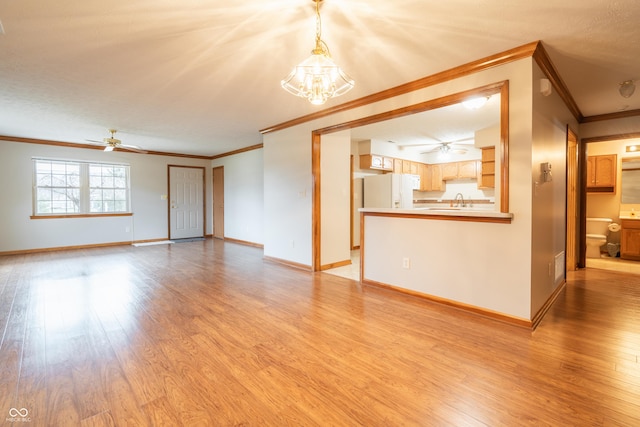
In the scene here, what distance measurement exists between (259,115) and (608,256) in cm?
732

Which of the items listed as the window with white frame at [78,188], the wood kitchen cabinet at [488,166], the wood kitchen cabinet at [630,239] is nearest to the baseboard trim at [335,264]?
the wood kitchen cabinet at [488,166]

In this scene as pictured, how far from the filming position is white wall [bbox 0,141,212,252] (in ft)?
20.2

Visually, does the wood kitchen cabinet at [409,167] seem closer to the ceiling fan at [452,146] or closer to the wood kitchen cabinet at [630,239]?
the ceiling fan at [452,146]

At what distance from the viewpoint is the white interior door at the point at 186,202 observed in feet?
27.4

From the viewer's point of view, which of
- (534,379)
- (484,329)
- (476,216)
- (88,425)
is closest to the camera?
(88,425)

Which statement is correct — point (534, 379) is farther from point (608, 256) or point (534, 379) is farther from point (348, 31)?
point (608, 256)

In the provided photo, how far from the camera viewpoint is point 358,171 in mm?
6660

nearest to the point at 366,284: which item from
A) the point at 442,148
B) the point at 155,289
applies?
the point at 155,289

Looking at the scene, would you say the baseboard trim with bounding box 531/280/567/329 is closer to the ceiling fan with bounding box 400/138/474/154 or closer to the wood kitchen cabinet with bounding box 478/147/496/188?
the wood kitchen cabinet with bounding box 478/147/496/188

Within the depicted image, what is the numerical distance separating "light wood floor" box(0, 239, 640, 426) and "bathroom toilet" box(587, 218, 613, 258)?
8.54 feet

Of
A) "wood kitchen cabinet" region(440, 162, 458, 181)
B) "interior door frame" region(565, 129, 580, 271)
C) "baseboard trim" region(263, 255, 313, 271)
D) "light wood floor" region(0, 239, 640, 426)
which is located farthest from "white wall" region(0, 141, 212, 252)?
"interior door frame" region(565, 129, 580, 271)

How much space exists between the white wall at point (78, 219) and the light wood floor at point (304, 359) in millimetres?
3634

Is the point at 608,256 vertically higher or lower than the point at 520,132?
lower

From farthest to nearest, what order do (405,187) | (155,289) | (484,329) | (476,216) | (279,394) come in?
(405,187) < (155,289) < (476,216) < (484,329) < (279,394)
